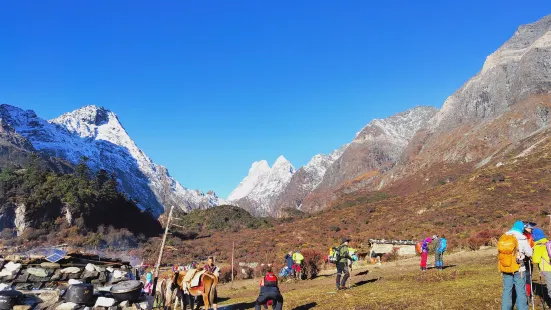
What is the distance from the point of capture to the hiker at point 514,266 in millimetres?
7562

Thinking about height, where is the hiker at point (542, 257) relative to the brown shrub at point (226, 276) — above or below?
above

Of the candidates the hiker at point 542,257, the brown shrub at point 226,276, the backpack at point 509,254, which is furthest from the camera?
the brown shrub at point 226,276

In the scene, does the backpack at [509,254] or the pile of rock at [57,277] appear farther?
the pile of rock at [57,277]

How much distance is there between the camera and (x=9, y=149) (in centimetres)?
16362

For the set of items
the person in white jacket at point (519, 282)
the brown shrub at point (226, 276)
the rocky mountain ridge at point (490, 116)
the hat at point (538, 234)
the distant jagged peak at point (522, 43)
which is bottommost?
the brown shrub at point (226, 276)

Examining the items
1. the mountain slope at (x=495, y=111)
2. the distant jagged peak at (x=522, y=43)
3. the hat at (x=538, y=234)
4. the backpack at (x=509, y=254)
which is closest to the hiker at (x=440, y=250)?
the hat at (x=538, y=234)

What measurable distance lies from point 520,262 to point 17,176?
88.6 meters

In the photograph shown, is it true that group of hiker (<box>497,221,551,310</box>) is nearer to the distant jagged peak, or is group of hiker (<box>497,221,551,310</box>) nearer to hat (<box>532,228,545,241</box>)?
hat (<box>532,228,545,241</box>)

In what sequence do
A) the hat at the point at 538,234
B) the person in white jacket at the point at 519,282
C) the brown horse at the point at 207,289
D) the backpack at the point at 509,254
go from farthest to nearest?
the brown horse at the point at 207,289, the hat at the point at 538,234, the backpack at the point at 509,254, the person in white jacket at the point at 519,282

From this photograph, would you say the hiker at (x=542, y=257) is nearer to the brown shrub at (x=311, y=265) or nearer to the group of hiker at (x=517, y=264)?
the group of hiker at (x=517, y=264)

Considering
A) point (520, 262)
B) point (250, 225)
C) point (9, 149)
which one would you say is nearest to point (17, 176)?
point (250, 225)

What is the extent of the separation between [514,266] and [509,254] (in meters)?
0.25

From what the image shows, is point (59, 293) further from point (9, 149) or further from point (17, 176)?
point (9, 149)

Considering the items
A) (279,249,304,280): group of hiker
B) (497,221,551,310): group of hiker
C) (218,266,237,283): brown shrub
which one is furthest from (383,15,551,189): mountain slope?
(497,221,551,310): group of hiker
